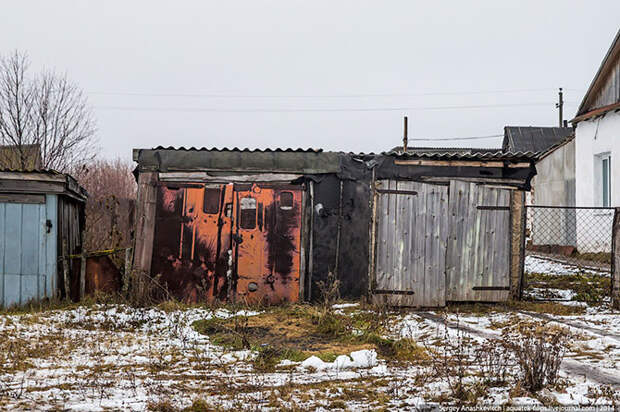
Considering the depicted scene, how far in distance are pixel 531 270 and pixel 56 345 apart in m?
11.6

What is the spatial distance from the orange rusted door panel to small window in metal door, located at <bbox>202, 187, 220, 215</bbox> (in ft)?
1.21

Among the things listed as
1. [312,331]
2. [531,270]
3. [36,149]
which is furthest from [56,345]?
[36,149]

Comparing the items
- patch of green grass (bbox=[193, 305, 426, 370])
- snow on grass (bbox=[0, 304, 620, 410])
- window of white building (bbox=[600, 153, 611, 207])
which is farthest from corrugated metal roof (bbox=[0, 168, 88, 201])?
window of white building (bbox=[600, 153, 611, 207])

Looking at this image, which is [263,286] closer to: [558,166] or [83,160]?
[83,160]

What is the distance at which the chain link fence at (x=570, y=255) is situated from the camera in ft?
36.1

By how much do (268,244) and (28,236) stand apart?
404cm

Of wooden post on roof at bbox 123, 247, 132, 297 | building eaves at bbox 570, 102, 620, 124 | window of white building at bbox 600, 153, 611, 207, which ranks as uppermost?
building eaves at bbox 570, 102, 620, 124

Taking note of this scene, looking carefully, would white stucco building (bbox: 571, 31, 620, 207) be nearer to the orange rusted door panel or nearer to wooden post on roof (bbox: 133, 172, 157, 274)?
the orange rusted door panel

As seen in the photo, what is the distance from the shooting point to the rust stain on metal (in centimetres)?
1004

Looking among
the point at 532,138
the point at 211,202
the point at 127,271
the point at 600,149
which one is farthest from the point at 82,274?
the point at 532,138

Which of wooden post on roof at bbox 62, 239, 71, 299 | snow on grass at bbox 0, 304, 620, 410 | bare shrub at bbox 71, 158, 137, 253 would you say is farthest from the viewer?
bare shrub at bbox 71, 158, 137, 253

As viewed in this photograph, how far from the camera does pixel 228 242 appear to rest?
10094 mm

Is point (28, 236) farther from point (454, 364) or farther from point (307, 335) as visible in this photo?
point (454, 364)

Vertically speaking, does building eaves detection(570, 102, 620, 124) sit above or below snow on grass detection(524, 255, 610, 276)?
above
